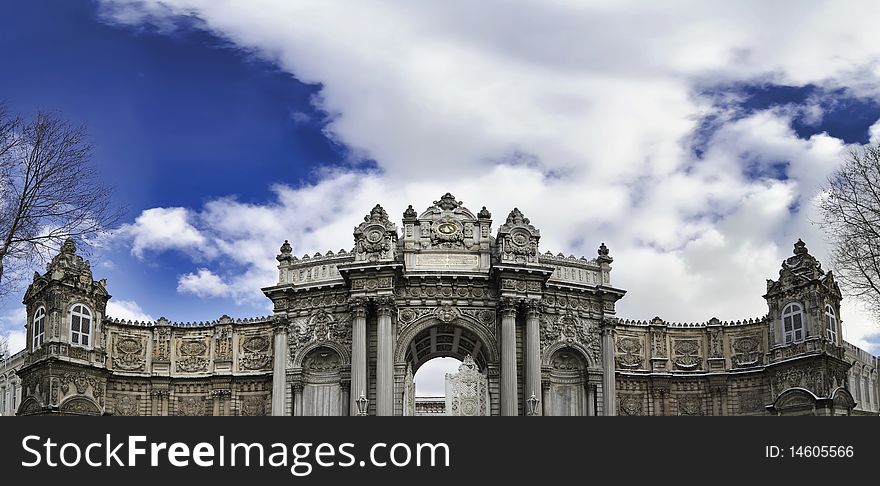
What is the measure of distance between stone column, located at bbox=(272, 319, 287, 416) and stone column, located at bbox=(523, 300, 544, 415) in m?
13.5

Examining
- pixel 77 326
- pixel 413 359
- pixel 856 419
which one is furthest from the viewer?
pixel 413 359

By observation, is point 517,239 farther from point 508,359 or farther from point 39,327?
point 39,327

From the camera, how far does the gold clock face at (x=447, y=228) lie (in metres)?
60.2

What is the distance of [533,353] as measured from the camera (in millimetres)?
57875

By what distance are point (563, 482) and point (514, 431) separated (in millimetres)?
1943

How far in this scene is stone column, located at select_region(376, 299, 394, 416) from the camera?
56.3 metres

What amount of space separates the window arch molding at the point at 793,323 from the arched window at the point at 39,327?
41.5m

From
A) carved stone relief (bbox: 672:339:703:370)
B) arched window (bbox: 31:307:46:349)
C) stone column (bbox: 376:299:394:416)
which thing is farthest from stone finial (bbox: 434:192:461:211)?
arched window (bbox: 31:307:46:349)

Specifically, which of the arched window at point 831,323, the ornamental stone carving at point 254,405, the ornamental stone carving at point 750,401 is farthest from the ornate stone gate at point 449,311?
the arched window at point 831,323

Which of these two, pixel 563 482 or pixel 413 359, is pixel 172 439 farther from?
pixel 413 359

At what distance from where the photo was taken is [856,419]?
102ft

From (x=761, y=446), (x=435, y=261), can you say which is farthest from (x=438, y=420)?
(x=435, y=261)

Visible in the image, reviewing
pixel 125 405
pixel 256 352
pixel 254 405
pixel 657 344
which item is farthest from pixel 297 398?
pixel 657 344

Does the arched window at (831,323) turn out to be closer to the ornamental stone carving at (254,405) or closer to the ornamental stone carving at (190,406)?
the ornamental stone carving at (254,405)
